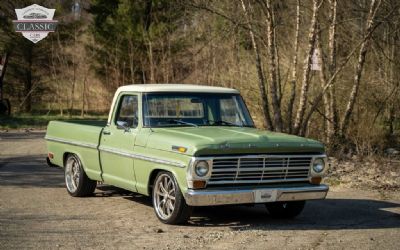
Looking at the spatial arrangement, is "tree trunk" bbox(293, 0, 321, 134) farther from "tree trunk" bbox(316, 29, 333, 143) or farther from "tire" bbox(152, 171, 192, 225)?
→ "tire" bbox(152, 171, 192, 225)

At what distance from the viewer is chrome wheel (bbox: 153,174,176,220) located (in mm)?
8445

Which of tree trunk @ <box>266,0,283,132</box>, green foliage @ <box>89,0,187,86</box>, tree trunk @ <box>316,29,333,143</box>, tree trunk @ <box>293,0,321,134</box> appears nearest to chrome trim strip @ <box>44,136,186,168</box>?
tree trunk @ <box>266,0,283,132</box>

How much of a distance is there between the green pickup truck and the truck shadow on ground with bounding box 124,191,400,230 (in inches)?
12.2

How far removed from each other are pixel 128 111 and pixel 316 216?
297 cm

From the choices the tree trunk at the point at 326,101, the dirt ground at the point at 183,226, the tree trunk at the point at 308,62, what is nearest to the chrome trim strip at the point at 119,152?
the dirt ground at the point at 183,226

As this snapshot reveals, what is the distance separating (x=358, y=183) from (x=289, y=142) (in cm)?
441

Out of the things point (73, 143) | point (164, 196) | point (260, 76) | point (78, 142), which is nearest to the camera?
point (164, 196)

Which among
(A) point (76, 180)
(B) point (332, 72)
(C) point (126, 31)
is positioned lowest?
(A) point (76, 180)

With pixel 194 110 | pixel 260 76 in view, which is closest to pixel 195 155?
pixel 194 110

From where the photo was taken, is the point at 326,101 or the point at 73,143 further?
the point at 326,101

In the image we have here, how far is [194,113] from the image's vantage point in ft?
31.7

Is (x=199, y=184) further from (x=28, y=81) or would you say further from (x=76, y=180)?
(x=28, y=81)

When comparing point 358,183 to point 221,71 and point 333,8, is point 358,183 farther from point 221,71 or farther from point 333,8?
point 221,71

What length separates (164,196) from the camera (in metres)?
8.55
